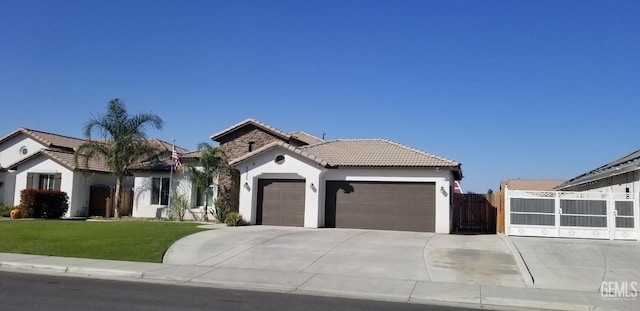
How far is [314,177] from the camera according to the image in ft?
78.3

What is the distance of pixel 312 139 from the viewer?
120 feet

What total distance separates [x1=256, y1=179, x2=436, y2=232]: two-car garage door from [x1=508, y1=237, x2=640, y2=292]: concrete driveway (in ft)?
15.2

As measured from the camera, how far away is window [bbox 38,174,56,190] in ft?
103

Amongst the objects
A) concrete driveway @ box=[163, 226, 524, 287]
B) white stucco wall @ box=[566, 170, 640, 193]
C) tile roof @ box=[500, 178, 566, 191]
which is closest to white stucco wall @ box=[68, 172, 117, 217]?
concrete driveway @ box=[163, 226, 524, 287]

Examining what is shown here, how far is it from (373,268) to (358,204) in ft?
33.0

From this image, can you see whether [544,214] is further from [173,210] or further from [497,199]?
[173,210]

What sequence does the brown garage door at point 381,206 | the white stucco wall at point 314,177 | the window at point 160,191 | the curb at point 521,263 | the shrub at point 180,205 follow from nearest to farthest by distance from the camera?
the curb at point 521,263, the white stucco wall at point 314,177, the brown garage door at point 381,206, the shrub at point 180,205, the window at point 160,191

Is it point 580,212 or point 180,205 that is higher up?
point 580,212

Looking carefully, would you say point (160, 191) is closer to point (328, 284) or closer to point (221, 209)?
point (221, 209)

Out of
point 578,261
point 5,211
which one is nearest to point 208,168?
point 5,211

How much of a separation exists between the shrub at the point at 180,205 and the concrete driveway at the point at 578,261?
1680 cm

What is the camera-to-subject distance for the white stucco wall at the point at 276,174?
23.8 meters

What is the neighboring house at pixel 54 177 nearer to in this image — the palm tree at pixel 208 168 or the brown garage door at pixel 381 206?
the palm tree at pixel 208 168

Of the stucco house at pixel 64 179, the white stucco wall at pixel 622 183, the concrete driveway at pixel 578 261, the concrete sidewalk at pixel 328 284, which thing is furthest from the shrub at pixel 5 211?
the white stucco wall at pixel 622 183
